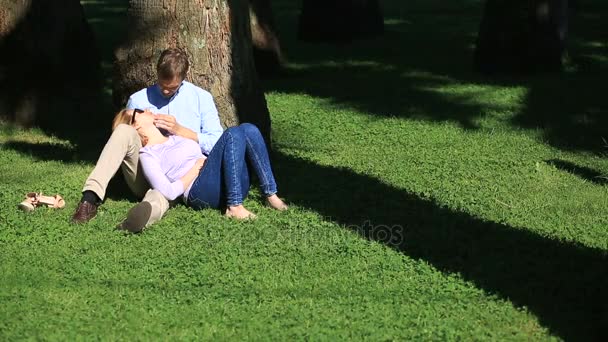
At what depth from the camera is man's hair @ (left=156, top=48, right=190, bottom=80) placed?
25.6ft

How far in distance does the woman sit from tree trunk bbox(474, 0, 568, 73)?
6.45m

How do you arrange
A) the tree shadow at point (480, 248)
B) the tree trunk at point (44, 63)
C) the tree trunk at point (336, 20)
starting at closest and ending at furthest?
the tree shadow at point (480, 248), the tree trunk at point (44, 63), the tree trunk at point (336, 20)

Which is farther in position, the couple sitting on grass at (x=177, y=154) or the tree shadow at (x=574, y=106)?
the tree shadow at (x=574, y=106)

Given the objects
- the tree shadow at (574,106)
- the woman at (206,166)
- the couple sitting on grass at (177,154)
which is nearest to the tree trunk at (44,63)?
the couple sitting on grass at (177,154)

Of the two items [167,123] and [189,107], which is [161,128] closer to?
[167,123]

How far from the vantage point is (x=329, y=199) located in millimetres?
8469

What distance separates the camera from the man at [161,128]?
771 centimetres

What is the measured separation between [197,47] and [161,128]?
1178 millimetres

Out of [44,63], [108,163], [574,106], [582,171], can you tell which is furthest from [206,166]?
[574,106]

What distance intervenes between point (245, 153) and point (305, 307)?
204 cm

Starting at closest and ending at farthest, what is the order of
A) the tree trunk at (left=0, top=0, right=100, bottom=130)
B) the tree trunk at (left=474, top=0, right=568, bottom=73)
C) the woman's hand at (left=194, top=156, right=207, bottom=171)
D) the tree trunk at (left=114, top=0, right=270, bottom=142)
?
the woman's hand at (left=194, top=156, right=207, bottom=171) < the tree trunk at (left=114, top=0, right=270, bottom=142) < the tree trunk at (left=0, top=0, right=100, bottom=130) < the tree trunk at (left=474, top=0, right=568, bottom=73)

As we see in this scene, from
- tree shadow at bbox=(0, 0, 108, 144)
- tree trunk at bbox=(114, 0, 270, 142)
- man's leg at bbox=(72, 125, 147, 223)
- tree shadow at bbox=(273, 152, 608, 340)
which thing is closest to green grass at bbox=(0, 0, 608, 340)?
tree shadow at bbox=(273, 152, 608, 340)

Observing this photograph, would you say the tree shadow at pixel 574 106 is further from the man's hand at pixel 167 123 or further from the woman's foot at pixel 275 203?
the man's hand at pixel 167 123

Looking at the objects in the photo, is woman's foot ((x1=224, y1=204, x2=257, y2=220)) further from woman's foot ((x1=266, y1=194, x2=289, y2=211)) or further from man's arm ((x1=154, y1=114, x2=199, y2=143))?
man's arm ((x1=154, y1=114, x2=199, y2=143))
